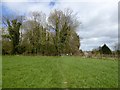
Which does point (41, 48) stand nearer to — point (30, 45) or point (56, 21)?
point (30, 45)

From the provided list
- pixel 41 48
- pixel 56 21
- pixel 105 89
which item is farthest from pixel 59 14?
pixel 105 89

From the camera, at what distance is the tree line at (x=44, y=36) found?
6144 cm

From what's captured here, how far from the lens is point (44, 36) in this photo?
6312 centimetres

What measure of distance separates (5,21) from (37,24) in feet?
30.9

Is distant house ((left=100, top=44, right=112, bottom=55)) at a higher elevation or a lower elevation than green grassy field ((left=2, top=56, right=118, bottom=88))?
higher

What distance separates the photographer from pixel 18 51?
61.8 m

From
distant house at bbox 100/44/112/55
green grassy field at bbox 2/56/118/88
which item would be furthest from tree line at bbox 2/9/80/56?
green grassy field at bbox 2/56/118/88

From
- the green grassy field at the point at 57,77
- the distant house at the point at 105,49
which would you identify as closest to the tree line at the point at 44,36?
the distant house at the point at 105,49

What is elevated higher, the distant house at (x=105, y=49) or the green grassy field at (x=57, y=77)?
the distant house at (x=105, y=49)

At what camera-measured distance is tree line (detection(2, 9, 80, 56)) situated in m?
61.4

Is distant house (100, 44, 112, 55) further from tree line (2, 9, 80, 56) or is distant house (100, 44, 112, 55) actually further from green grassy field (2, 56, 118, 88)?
green grassy field (2, 56, 118, 88)

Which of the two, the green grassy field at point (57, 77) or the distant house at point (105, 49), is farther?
the distant house at point (105, 49)

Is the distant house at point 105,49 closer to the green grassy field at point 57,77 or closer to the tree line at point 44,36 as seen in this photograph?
the tree line at point 44,36

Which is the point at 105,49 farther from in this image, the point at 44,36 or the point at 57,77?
the point at 57,77
